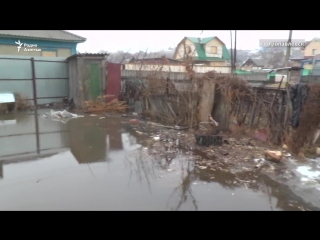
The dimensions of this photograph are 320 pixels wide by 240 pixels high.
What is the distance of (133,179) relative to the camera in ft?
13.8

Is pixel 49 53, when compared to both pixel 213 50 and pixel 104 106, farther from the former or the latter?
pixel 213 50

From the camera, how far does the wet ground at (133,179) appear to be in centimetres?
343

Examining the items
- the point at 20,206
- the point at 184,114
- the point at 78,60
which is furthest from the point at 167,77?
the point at 20,206

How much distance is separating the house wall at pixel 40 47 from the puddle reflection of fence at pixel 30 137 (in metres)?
8.41

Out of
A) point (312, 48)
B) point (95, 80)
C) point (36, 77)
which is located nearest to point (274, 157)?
point (95, 80)

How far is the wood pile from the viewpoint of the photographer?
1062 centimetres

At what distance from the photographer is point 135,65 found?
11.5 metres

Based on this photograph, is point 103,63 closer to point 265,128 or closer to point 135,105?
point 135,105

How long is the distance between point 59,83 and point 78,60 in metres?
2.61

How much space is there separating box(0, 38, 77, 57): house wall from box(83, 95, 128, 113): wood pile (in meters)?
8.55

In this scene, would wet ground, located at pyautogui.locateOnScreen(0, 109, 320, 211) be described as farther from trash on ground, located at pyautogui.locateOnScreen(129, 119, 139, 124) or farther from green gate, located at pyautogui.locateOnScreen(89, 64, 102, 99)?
green gate, located at pyautogui.locateOnScreen(89, 64, 102, 99)

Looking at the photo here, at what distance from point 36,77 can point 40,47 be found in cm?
577
